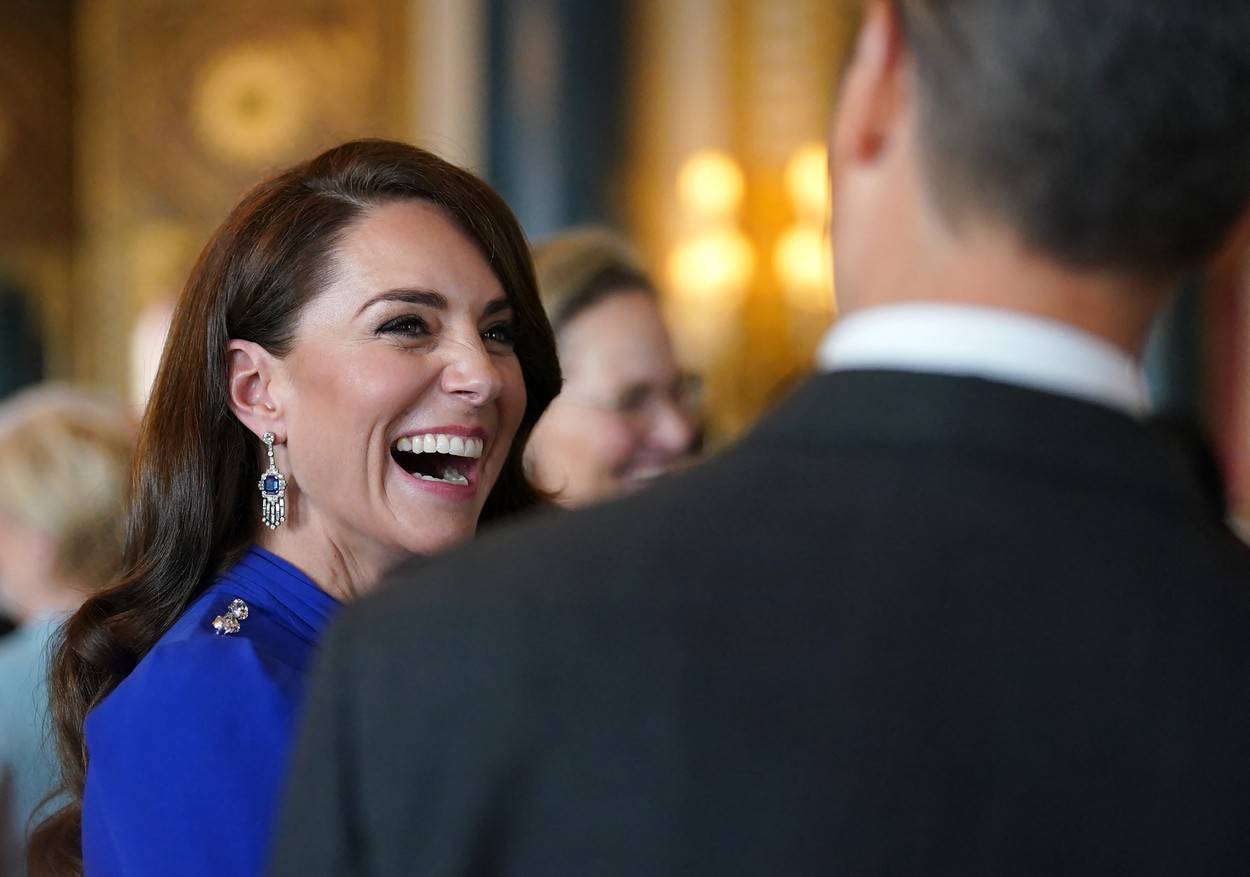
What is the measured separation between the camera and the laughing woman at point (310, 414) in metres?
1.96

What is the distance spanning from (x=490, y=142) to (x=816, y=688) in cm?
873

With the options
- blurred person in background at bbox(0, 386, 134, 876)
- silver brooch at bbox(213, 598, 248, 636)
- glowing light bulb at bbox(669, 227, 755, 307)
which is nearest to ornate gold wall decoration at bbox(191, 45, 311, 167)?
glowing light bulb at bbox(669, 227, 755, 307)

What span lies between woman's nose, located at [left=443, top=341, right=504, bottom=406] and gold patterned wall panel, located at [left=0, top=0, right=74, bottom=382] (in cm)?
1107

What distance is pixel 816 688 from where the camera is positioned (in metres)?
0.89

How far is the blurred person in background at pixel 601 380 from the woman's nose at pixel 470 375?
4.40 feet

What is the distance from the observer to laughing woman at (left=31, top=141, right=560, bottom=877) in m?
1.96

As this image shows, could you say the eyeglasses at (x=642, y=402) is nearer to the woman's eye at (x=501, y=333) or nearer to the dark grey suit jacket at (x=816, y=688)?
the woman's eye at (x=501, y=333)

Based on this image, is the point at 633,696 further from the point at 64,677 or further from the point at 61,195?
the point at 61,195

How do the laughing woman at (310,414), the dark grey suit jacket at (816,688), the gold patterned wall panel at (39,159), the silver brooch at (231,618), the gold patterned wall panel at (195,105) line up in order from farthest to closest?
1. the gold patterned wall panel at (39,159)
2. the gold patterned wall panel at (195,105)
3. the laughing woman at (310,414)
4. the silver brooch at (231,618)
5. the dark grey suit jacket at (816,688)

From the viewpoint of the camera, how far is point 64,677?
6.61 feet

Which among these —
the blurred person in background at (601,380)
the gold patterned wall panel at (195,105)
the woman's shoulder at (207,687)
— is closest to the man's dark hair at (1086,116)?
the woman's shoulder at (207,687)

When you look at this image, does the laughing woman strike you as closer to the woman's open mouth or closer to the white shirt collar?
the woman's open mouth

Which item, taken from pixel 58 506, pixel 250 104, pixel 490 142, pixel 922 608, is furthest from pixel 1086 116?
pixel 250 104

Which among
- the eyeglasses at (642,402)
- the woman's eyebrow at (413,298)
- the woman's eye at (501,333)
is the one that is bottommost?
the eyeglasses at (642,402)
